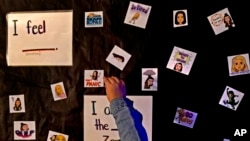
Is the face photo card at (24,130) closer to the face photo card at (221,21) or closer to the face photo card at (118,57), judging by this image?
the face photo card at (118,57)

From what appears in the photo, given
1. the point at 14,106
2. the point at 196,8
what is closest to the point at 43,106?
the point at 14,106

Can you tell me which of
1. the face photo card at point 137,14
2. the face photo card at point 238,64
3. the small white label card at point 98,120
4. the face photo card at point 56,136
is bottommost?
the face photo card at point 56,136

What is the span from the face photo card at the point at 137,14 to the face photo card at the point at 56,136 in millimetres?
726

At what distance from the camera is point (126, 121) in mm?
1319

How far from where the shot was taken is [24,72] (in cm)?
232

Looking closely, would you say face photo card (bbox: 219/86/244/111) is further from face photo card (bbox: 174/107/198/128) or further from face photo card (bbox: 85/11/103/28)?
face photo card (bbox: 85/11/103/28)

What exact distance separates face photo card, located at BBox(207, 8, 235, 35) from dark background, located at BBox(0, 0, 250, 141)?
0.07 feet

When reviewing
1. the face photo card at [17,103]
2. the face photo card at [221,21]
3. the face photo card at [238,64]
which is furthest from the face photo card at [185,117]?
the face photo card at [17,103]

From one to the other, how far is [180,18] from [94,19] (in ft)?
1.55

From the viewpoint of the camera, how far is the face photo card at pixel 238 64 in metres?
2.08

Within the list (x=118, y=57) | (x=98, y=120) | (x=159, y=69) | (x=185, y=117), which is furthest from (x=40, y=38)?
(x=185, y=117)

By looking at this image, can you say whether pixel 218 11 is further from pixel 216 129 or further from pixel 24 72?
pixel 24 72

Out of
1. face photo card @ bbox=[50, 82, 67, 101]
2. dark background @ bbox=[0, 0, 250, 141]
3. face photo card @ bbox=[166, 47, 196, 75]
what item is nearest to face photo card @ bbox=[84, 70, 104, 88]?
dark background @ bbox=[0, 0, 250, 141]

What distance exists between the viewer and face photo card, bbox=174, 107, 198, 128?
212 centimetres
